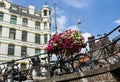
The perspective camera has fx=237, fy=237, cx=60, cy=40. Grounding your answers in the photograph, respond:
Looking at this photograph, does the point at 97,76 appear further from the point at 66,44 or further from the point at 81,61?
the point at 66,44

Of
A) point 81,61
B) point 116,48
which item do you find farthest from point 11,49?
point 116,48

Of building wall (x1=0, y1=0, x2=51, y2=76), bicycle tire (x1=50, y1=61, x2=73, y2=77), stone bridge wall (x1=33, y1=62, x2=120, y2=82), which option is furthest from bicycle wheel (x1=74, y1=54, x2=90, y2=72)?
building wall (x1=0, y1=0, x2=51, y2=76)

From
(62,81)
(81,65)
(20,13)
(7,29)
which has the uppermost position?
(20,13)

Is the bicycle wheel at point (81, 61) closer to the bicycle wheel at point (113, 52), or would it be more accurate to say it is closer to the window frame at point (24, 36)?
the bicycle wheel at point (113, 52)

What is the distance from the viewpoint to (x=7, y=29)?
36.2 metres

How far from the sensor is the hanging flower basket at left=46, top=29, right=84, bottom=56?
7.76 metres

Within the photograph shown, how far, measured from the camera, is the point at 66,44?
25.4ft

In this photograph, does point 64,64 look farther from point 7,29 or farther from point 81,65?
point 7,29

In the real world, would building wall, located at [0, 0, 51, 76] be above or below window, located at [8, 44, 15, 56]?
above

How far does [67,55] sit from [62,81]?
1.02 metres

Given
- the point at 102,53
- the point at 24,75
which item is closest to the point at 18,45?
the point at 24,75

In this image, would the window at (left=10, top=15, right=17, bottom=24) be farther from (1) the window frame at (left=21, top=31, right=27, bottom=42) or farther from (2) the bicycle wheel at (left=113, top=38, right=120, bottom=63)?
(2) the bicycle wheel at (left=113, top=38, right=120, bottom=63)

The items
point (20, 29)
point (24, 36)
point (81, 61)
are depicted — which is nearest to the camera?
point (81, 61)

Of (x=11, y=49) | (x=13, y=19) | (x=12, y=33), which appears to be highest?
→ (x=13, y=19)
